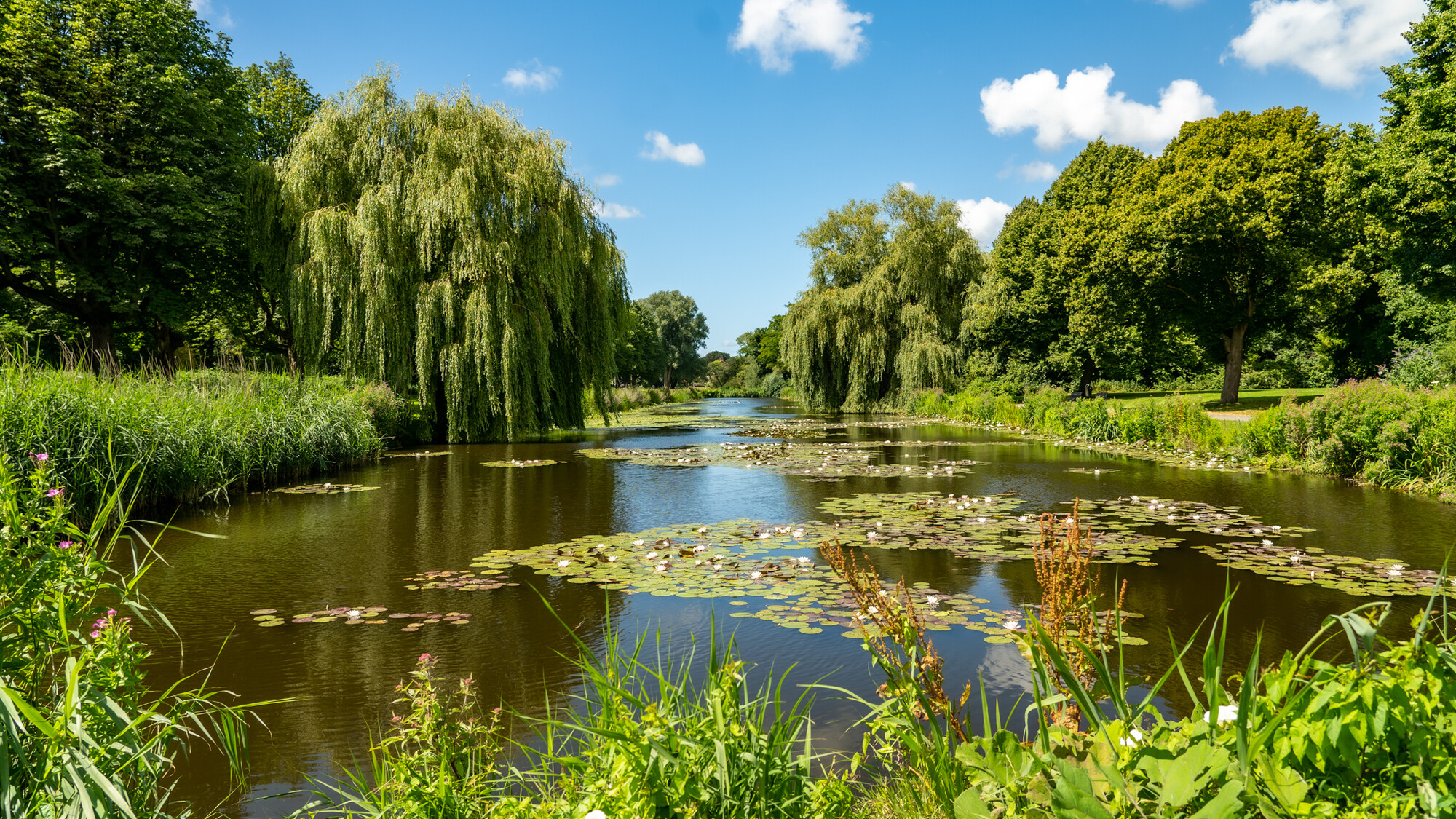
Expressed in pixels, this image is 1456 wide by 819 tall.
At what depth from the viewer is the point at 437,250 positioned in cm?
1678

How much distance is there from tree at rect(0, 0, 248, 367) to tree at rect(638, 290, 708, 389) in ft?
164

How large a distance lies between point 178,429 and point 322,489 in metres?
2.23

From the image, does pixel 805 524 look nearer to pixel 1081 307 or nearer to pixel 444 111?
pixel 444 111

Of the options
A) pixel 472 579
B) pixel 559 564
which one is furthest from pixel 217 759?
pixel 559 564

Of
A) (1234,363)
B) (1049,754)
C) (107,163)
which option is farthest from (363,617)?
(1234,363)

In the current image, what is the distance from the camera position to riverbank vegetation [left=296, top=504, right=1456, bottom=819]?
1.57m

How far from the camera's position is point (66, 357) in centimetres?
1129

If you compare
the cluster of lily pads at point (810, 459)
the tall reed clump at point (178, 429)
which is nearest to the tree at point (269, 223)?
the tall reed clump at point (178, 429)

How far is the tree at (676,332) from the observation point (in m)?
74.1

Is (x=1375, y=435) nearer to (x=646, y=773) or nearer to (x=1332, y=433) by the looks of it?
(x=1332, y=433)

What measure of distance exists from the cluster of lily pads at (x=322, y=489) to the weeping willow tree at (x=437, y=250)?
580 centimetres

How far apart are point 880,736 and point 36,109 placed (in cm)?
2468

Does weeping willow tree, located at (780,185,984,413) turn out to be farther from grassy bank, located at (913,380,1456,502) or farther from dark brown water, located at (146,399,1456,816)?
dark brown water, located at (146,399,1456,816)

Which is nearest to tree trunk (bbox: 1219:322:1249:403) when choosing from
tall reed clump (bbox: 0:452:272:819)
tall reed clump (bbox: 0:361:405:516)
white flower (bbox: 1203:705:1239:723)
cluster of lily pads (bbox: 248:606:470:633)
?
tall reed clump (bbox: 0:361:405:516)
